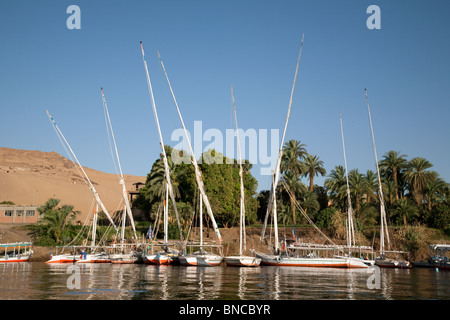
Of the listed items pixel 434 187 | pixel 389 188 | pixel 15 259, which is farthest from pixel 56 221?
pixel 434 187

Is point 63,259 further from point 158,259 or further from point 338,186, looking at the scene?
point 338,186

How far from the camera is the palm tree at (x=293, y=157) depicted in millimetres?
81438

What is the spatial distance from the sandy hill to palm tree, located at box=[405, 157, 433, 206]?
62473mm

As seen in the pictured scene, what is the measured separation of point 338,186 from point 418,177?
12.9 metres

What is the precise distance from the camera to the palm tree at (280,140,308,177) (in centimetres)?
8144

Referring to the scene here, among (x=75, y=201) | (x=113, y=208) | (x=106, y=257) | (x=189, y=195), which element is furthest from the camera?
(x=113, y=208)

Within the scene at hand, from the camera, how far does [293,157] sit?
268 feet

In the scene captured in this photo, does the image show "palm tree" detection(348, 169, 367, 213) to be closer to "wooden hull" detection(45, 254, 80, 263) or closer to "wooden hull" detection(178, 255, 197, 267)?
"wooden hull" detection(178, 255, 197, 267)

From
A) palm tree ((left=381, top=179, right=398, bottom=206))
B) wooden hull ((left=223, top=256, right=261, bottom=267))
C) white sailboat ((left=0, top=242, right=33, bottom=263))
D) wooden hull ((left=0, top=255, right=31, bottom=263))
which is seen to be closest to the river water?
wooden hull ((left=223, top=256, right=261, bottom=267))

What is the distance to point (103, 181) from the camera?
19262 cm

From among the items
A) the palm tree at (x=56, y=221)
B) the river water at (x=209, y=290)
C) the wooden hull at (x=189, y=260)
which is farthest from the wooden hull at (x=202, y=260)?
the palm tree at (x=56, y=221)
